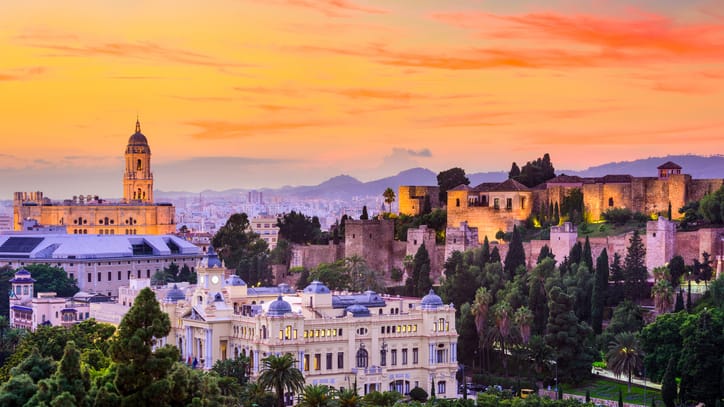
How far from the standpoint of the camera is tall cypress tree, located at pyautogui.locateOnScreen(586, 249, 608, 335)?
61125mm

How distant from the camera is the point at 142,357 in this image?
30359 mm

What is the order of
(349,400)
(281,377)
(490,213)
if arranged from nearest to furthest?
1. (349,400)
2. (281,377)
3. (490,213)

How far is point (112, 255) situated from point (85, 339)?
43.6 meters

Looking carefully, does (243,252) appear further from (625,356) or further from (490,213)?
(625,356)

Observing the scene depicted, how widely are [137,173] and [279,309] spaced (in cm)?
7663

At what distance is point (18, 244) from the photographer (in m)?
95.8

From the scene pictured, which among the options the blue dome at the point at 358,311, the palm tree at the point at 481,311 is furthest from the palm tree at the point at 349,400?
the palm tree at the point at 481,311

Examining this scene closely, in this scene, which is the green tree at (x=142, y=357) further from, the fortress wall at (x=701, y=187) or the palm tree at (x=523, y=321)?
the fortress wall at (x=701, y=187)

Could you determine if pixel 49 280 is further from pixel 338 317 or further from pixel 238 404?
pixel 238 404

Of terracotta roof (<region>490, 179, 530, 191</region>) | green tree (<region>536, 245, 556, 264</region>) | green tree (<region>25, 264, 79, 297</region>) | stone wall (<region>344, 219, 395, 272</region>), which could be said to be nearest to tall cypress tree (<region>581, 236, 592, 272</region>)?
green tree (<region>536, 245, 556, 264</region>)

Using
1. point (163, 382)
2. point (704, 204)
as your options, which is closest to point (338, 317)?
point (704, 204)

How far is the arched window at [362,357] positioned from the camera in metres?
57.9

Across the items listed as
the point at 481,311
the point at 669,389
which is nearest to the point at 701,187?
the point at 481,311

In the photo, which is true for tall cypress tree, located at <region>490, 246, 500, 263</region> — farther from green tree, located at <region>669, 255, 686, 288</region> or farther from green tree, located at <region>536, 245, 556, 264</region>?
green tree, located at <region>669, 255, 686, 288</region>
